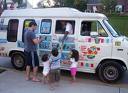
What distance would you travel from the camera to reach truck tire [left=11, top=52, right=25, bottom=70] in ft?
39.3

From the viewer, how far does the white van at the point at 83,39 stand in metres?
10.3

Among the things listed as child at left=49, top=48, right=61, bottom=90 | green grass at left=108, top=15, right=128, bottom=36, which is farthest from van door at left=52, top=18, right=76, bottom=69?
green grass at left=108, top=15, right=128, bottom=36

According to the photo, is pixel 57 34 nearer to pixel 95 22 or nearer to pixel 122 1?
pixel 95 22

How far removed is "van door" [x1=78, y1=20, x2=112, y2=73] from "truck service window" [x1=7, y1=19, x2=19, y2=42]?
8.10ft

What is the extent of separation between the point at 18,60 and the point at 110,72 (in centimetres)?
339

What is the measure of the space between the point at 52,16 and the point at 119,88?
325cm

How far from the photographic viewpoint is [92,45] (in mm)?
10484

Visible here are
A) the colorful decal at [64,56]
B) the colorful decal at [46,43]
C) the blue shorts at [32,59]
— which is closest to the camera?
the blue shorts at [32,59]

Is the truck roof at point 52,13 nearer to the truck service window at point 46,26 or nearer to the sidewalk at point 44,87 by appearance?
the truck service window at point 46,26

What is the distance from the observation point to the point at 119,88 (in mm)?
9852

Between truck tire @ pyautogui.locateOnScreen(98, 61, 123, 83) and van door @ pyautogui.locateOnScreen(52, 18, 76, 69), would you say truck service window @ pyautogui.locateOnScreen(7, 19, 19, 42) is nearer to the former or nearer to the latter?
van door @ pyautogui.locateOnScreen(52, 18, 76, 69)

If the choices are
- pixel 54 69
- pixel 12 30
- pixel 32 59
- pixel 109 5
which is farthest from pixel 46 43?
pixel 109 5

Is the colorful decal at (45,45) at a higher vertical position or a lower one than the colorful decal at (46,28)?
lower

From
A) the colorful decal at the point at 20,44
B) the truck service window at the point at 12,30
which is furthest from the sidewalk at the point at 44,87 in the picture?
the truck service window at the point at 12,30
